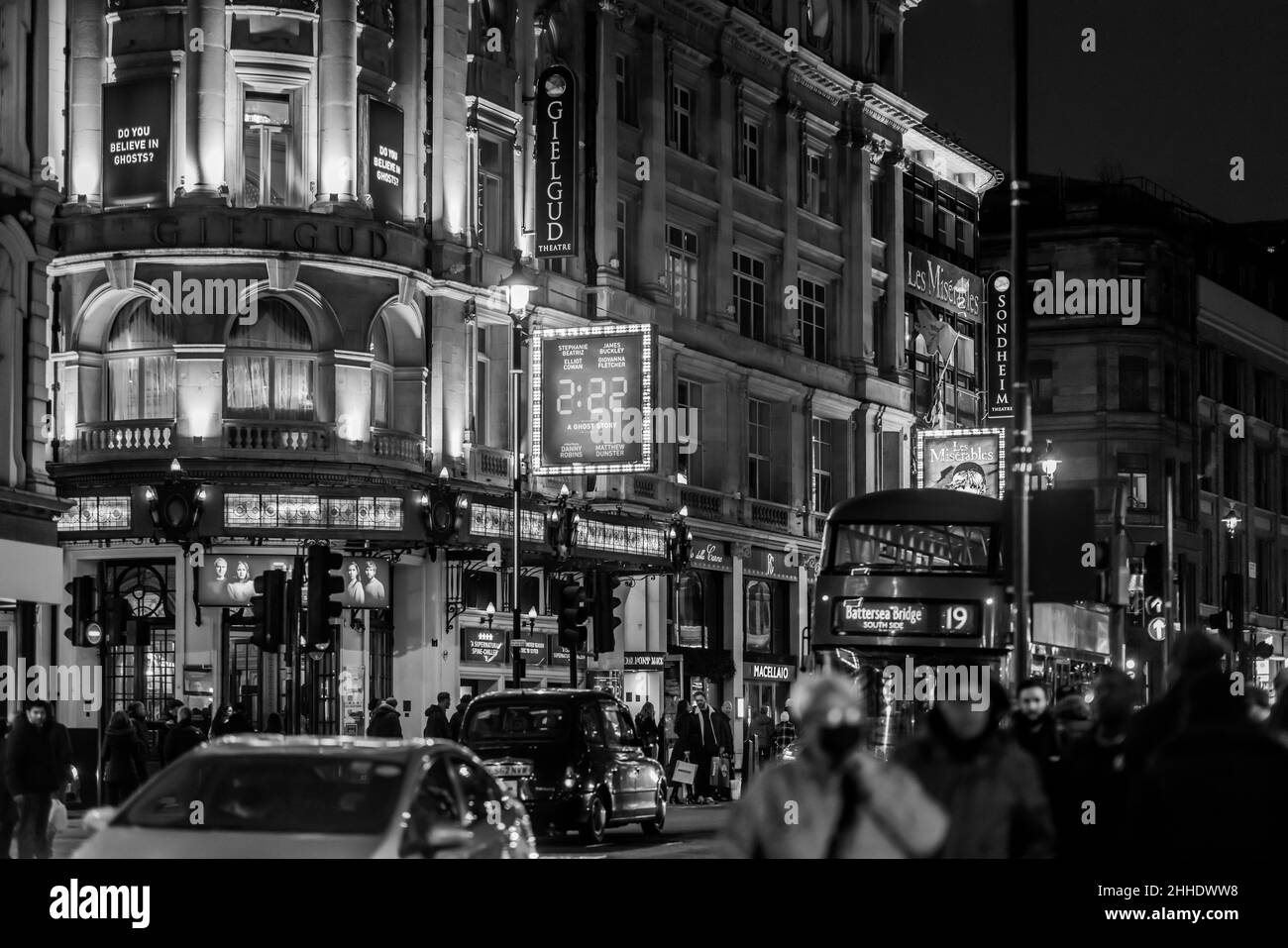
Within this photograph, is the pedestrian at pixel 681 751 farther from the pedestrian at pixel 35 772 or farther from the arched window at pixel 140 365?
the pedestrian at pixel 35 772

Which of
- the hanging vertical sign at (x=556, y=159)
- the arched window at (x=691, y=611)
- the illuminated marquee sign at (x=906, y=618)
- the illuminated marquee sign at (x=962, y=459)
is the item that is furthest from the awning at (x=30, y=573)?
the illuminated marquee sign at (x=962, y=459)

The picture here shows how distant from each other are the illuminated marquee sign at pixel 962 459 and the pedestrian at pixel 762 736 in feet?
54.5

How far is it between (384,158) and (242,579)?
821 cm

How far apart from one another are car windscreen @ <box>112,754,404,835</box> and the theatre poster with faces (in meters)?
25.4

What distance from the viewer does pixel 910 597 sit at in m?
29.3

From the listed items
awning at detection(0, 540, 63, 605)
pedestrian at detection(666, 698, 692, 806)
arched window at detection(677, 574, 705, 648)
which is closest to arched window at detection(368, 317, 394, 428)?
pedestrian at detection(666, 698, 692, 806)

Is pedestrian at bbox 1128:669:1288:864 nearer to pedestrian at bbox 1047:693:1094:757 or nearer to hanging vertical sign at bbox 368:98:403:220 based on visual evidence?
pedestrian at bbox 1047:693:1094:757

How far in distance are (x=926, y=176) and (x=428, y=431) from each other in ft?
105

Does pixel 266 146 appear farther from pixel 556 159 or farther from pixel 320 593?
pixel 320 593

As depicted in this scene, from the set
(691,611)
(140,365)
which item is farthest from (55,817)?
(691,611)

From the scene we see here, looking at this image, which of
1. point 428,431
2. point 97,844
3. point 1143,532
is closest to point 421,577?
point 428,431

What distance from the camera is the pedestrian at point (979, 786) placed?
9.70 m
